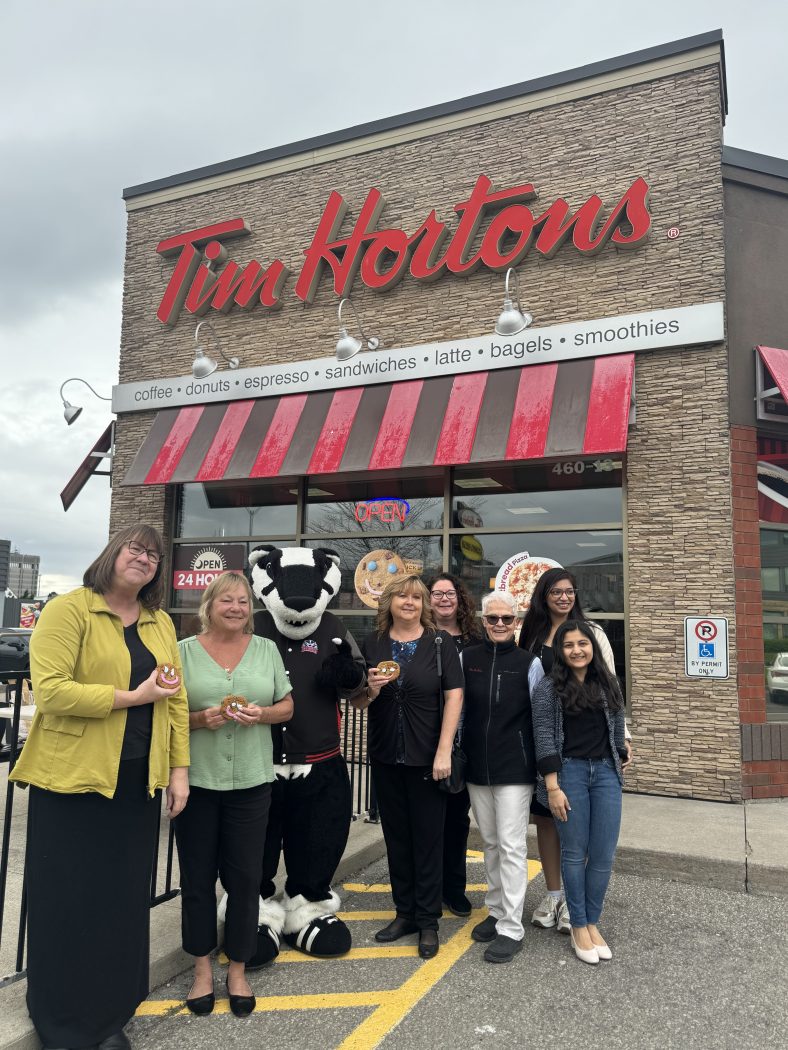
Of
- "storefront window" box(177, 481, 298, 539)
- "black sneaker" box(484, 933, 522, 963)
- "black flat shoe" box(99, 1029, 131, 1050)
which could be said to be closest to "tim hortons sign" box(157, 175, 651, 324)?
"storefront window" box(177, 481, 298, 539)

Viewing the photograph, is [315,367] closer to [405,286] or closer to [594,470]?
[405,286]

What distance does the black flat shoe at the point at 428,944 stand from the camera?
3.76 meters

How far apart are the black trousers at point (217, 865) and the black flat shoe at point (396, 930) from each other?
0.91 metres

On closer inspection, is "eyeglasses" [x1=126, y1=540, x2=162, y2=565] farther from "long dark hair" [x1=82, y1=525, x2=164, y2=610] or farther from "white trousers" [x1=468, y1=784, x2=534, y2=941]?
"white trousers" [x1=468, y1=784, x2=534, y2=941]

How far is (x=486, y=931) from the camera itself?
3.97 meters

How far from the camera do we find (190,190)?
1121cm

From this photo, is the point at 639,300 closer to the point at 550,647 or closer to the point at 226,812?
the point at 550,647

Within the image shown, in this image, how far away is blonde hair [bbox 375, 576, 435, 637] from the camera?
411 cm

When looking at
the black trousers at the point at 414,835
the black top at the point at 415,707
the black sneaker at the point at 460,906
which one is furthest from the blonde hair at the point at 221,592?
the black sneaker at the point at 460,906

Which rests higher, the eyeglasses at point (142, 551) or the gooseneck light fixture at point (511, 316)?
the gooseneck light fixture at point (511, 316)

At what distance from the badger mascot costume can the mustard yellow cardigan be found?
979 mm

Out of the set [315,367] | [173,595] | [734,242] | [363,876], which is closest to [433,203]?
[315,367]

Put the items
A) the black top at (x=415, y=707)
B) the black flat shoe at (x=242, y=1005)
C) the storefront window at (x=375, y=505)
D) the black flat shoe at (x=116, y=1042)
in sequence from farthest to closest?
the storefront window at (x=375, y=505), the black top at (x=415, y=707), the black flat shoe at (x=242, y=1005), the black flat shoe at (x=116, y=1042)

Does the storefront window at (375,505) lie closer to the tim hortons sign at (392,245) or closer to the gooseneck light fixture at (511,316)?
the gooseneck light fixture at (511,316)
